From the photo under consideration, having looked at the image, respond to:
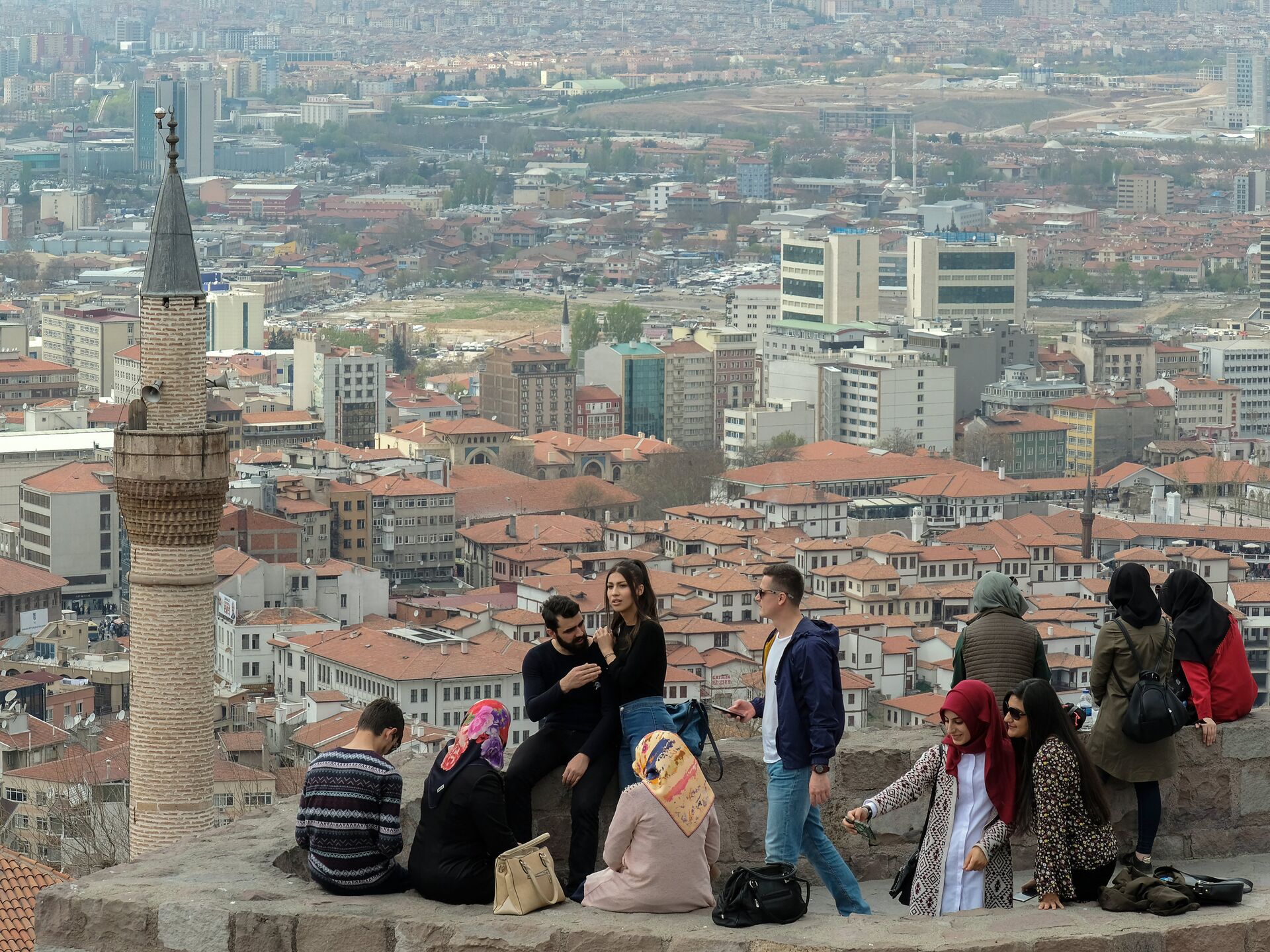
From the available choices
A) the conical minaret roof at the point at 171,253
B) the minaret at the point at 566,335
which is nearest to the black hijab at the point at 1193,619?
the conical minaret roof at the point at 171,253

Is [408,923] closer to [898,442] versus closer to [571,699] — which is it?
[571,699]

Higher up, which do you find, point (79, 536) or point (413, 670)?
point (79, 536)

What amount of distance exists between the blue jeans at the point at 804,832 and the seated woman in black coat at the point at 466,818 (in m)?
0.45

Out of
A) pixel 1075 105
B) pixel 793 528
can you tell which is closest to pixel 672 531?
pixel 793 528

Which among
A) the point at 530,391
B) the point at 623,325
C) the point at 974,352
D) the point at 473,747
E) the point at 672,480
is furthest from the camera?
the point at 623,325

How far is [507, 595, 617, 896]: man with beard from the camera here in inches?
160

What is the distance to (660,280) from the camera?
70875 millimetres

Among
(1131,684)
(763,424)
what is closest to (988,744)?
(1131,684)

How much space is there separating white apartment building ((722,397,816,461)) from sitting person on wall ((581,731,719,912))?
38817 mm

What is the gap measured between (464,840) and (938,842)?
70 centimetres

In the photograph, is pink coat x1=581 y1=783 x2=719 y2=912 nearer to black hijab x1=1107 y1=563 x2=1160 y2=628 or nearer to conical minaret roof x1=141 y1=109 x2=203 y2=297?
black hijab x1=1107 y1=563 x2=1160 y2=628

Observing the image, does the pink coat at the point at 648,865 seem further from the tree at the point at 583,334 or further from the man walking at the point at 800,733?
the tree at the point at 583,334

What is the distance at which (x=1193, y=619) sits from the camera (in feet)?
14.6

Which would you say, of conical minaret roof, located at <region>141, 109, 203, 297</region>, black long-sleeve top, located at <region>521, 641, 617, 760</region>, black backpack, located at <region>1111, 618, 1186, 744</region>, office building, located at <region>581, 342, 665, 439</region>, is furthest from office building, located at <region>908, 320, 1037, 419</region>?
black long-sleeve top, located at <region>521, 641, 617, 760</region>
